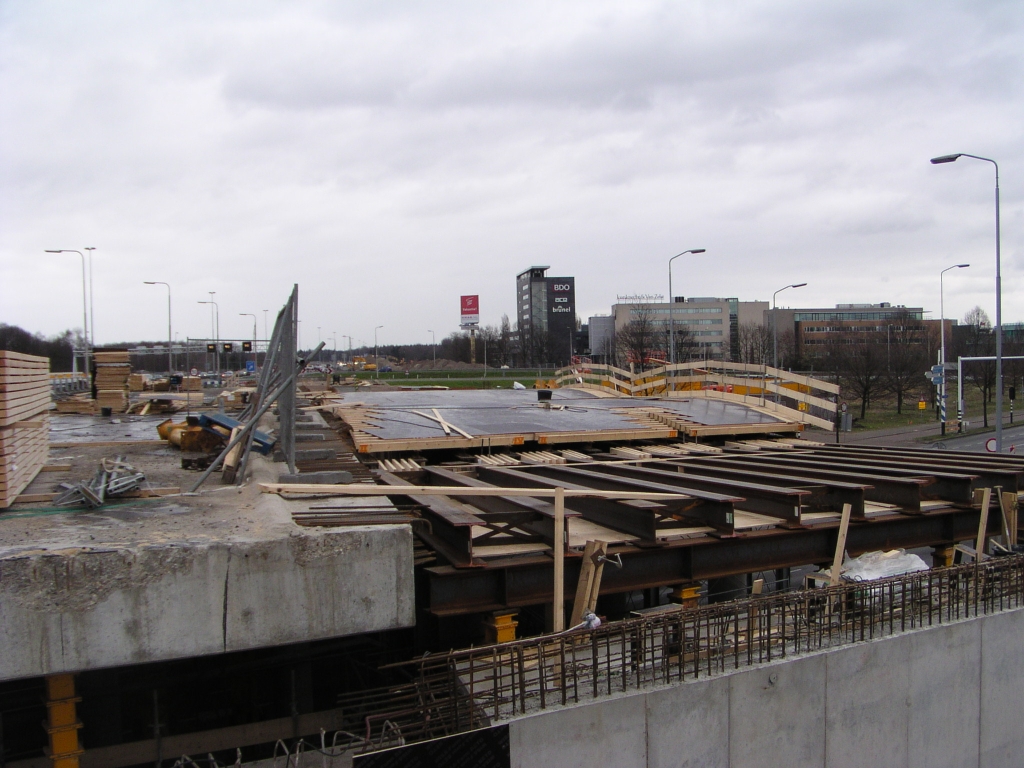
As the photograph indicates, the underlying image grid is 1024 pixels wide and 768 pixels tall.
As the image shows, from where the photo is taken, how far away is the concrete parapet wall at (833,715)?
6.91 metres

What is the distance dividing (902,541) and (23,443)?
11460 millimetres

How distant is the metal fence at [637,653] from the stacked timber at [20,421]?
425 cm

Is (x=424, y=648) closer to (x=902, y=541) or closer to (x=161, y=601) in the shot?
(x=161, y=601)

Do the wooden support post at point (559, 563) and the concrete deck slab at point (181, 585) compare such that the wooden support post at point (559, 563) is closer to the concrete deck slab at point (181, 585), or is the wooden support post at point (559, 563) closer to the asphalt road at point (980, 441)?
the concrete deck slab at point (181, 585)

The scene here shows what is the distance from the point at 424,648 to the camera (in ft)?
30.7

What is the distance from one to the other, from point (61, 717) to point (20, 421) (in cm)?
353

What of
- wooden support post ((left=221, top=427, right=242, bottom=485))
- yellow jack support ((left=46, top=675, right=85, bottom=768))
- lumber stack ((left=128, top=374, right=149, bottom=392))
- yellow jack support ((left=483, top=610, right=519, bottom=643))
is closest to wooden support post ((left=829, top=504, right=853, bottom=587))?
yellow jack support ((left=483, top=610, right=519, bottom=643))

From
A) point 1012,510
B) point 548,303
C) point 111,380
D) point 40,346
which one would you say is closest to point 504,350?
point 548,303

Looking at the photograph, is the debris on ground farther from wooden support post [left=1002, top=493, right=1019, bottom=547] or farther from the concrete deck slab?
wooden support post [left=1002, top=493, right=1019, bottom=547]

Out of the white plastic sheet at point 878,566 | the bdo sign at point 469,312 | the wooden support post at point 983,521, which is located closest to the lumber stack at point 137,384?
the white plastic sheet at point 878,566

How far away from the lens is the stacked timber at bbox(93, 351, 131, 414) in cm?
2612

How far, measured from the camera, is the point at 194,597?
6094 mm

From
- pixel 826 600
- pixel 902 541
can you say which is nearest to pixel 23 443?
pixel 826 600

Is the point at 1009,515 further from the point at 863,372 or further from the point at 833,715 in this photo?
the point at 863,372
